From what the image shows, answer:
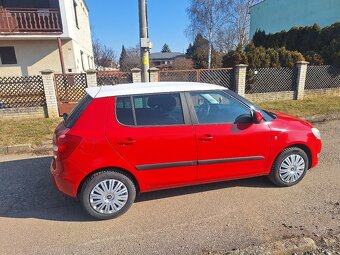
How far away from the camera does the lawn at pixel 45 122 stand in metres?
5.82

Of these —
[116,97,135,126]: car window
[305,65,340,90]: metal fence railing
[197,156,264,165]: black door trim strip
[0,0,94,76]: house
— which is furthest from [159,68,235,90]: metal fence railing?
[0,0,94,76]: house

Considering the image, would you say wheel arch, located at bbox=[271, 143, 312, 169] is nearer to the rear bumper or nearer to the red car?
the red car

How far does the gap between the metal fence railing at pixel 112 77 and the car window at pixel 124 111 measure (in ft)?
18.9

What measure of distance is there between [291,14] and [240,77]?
55.3 feet

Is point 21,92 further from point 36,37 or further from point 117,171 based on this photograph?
point 117,171

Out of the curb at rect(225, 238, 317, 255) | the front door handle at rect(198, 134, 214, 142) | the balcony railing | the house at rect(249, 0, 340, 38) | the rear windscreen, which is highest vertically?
the house at rect(249, 0, 340, 38)

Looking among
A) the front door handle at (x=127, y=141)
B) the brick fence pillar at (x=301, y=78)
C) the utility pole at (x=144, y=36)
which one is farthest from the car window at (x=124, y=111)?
the brick fence pillar at (x=301, y=78)

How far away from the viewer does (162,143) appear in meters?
2.94

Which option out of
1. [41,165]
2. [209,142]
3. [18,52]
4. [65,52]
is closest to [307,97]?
[209,142]

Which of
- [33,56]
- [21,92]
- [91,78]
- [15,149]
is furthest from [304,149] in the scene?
[33,56]

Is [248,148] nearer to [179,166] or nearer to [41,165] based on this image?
[179,166]

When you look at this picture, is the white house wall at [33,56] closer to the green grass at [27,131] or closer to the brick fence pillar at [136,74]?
the green grass at [27,131]

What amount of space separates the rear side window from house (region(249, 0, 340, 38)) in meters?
19.1

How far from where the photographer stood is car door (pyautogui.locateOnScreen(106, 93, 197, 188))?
9.39 feet
